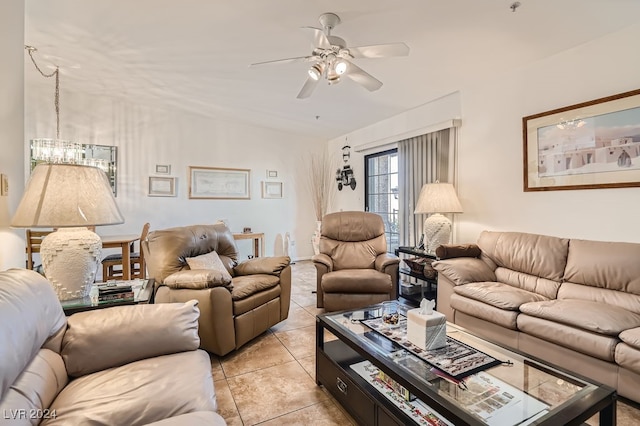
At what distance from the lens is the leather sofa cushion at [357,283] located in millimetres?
2992

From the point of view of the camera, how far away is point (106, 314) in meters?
1.47

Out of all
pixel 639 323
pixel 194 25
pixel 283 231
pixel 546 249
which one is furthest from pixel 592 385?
pixel 283 231

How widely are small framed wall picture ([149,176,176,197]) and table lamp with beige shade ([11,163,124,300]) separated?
3297 mm

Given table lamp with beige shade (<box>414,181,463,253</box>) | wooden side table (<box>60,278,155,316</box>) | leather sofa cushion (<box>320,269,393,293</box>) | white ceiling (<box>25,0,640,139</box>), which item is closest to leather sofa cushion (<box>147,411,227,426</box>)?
wooden side table (<box>60,278,155,316</box>)

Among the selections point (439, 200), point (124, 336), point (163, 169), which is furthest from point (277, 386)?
point (163, 169)

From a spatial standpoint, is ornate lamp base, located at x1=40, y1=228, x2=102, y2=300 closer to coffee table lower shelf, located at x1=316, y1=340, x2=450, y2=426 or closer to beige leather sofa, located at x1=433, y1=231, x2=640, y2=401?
coffee table lower shelf, located at x1=316, y1=340, x2=450, y2=426

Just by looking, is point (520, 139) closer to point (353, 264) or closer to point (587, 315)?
point (587, 315)

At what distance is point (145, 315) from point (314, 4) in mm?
2280

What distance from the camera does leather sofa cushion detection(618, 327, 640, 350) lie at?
1.63 metres

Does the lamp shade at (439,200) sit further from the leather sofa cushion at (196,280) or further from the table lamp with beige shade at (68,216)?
the table lamp with beige shade at (68,216)

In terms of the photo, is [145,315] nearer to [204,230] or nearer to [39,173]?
[39,173]

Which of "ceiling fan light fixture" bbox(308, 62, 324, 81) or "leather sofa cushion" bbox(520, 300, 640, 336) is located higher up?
"ceiling fan light fixture" bbox(308, 62, 324, 81)

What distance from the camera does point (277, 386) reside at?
78.2 inches

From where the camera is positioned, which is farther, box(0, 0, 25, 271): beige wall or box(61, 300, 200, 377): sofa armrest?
box(0, 0, 25, 271): beige wall
